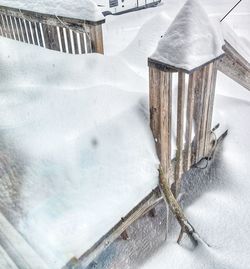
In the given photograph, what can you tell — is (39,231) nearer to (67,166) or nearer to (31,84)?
(67,166)

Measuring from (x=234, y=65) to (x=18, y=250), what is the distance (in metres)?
3.03

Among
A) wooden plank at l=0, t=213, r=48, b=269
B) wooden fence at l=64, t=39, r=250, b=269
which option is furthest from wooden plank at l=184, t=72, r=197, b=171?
wooden plank at l=0, t=213, r=48, b=269

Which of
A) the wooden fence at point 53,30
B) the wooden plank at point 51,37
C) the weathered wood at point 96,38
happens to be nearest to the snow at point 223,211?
the weathered wood at point 96,38

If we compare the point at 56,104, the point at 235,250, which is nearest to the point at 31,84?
the point at 56,104

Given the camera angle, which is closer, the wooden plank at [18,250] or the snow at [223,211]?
the wooden plank at [18,250]

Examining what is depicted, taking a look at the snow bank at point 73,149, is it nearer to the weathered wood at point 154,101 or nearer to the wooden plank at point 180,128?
the weathered wood at point 154,101

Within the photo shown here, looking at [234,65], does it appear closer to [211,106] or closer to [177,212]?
[211,106]

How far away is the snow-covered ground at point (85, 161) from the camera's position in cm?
221

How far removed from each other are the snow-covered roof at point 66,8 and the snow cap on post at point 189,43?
145 centimetres

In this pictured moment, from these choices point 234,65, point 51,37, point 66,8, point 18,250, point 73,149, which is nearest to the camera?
point 18,250

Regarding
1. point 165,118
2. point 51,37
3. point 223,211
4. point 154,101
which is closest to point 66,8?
point 51,37

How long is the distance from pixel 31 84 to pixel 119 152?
1.29 metres

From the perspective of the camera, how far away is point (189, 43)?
2.32 metres

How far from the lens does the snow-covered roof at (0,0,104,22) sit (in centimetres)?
359
